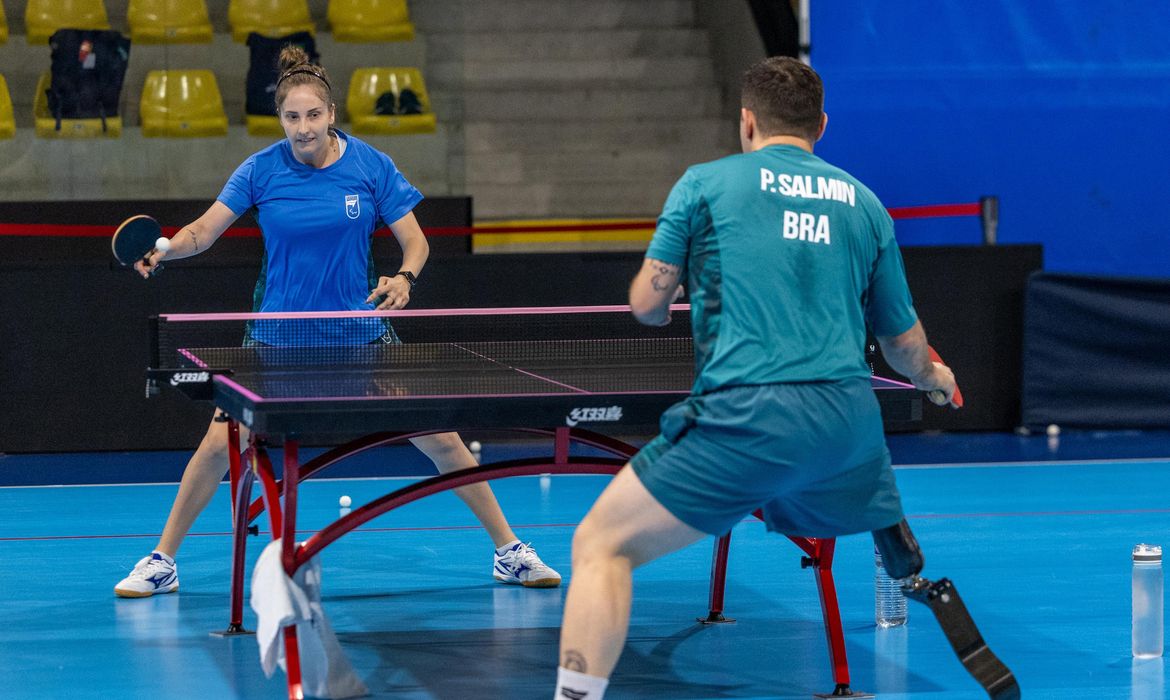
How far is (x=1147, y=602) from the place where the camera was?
425cm

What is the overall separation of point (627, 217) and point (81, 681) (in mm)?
7279

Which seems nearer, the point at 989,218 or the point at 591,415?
the point at 591,415

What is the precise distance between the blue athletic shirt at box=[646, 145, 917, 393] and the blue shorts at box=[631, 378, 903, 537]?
5cm

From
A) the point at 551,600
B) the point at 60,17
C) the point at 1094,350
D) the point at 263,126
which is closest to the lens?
the point at 551,600

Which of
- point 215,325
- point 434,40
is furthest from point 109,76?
point 215,325

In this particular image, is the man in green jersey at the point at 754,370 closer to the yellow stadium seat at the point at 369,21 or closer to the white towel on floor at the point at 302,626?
the white towel on floor at the point at 302,626

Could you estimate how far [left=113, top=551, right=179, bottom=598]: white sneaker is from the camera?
503 cm

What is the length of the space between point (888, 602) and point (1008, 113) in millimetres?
5102

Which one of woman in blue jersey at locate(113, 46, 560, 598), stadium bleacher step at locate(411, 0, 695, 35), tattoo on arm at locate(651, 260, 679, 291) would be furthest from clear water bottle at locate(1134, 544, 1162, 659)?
stadium bleacher step at locate(411, 0, 695, 35)

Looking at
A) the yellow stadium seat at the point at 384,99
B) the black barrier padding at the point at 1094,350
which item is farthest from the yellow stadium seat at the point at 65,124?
the black barrier padding at the point at 1094,350

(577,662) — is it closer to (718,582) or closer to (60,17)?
(718,582)

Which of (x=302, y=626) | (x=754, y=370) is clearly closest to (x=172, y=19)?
(x=302, y=626)

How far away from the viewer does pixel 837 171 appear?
10.9ft

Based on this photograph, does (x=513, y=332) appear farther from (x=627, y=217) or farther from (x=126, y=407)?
(x=627, y=217)
